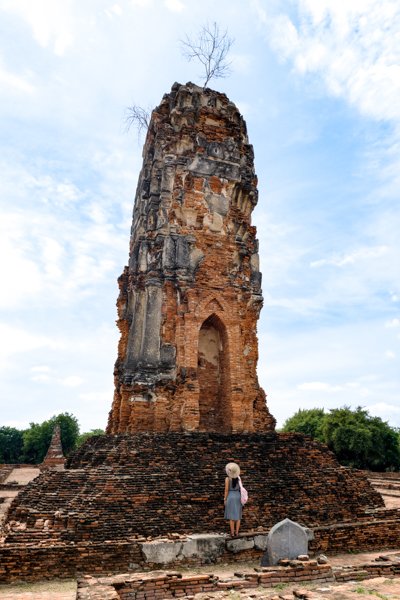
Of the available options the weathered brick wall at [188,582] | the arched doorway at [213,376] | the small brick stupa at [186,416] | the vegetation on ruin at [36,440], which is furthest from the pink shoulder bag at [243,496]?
the vegetation on ruin at [36,440]

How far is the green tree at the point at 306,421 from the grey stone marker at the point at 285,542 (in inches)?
1354

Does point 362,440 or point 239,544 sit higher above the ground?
point 362,440

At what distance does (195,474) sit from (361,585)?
4.04 meters

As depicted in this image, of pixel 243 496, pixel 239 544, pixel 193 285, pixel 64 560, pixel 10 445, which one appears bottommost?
pixel 64 560

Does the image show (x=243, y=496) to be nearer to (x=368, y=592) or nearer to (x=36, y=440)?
(x=368, y=592)

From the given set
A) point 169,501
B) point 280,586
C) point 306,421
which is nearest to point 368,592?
point 280,586

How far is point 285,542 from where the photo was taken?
24.6 feet

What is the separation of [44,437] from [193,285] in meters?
40.8

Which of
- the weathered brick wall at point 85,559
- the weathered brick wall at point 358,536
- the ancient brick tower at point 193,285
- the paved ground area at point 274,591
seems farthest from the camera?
the ancient brick tower at point 193,285

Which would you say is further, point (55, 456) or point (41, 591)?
point (55, 456)

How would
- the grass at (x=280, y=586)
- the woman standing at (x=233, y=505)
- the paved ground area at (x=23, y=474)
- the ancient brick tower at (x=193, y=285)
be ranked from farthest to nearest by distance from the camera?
1. the paved ground area at (x=23, y=474)
2. the ancient brick tower at (x=193, y=285)
3. the woman standing at (x=233, y=505)
4. the grass at (x=280, y=586)

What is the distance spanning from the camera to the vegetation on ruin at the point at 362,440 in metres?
32.8

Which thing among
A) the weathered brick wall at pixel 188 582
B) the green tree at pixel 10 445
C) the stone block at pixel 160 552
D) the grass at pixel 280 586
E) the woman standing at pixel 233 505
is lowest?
the grass at pixel 280 586

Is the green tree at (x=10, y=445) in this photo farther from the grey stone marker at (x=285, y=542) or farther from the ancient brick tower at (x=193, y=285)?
the grey stone marker at (x=285, y=542)
